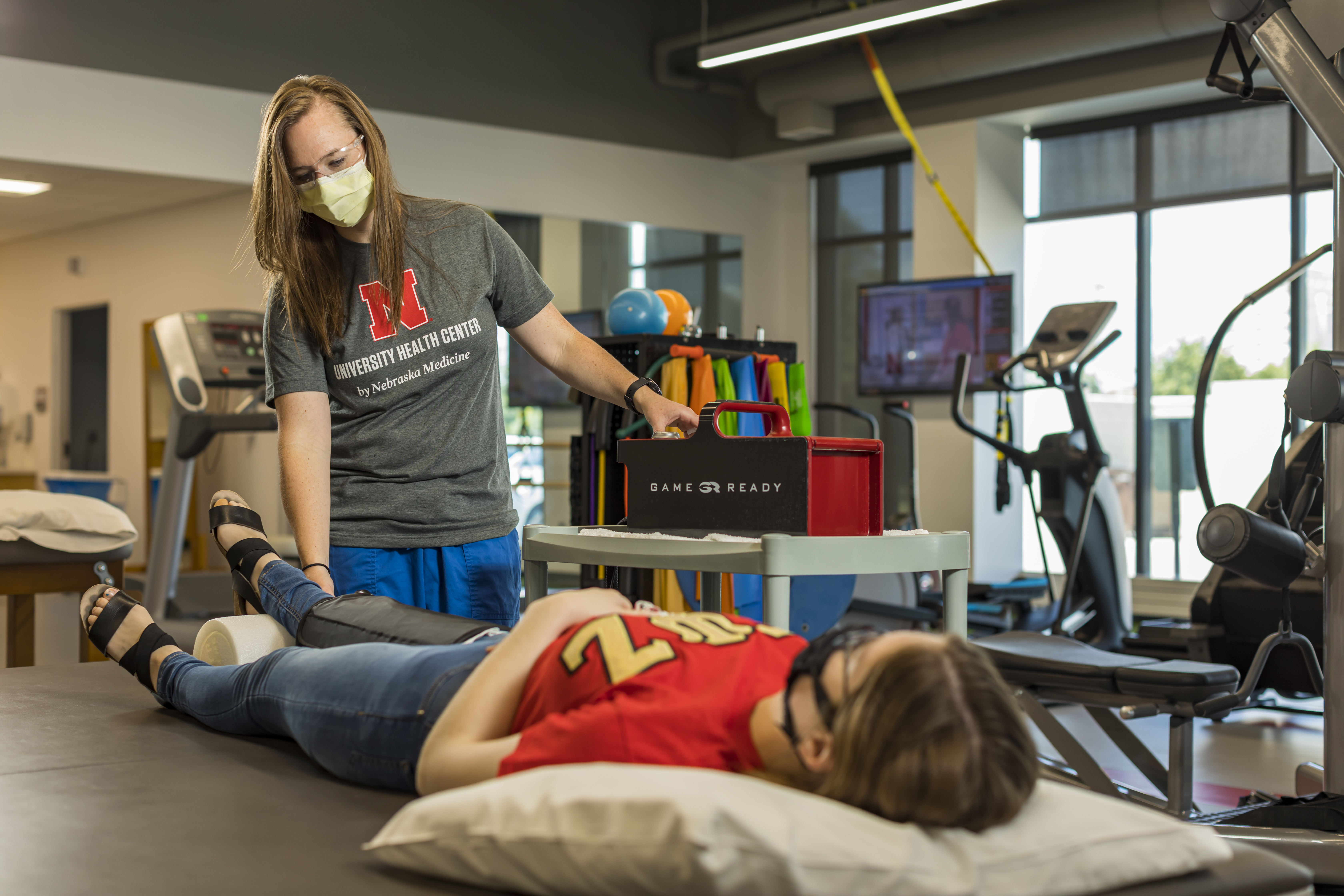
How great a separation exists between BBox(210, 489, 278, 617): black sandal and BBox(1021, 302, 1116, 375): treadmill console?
361cm

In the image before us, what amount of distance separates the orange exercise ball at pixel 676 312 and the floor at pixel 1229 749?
1.78m

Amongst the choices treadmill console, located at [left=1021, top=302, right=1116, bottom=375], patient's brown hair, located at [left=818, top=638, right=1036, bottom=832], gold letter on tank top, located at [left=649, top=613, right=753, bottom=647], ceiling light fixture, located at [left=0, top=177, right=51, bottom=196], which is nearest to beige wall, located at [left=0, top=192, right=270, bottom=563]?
ceiling light fixture, located at [left=0, top=177, right=51, bottom=196]

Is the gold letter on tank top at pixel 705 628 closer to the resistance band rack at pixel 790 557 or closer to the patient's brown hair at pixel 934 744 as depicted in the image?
the patient's brown hair at pixel 934 744

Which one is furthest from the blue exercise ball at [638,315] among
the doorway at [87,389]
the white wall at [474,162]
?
the doorway at [87,389]

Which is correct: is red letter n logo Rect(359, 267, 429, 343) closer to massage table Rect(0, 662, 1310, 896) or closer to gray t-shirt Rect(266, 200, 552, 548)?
gray t-shirt Rect(266, 200, 552, 548)

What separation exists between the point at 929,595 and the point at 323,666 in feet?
15.9

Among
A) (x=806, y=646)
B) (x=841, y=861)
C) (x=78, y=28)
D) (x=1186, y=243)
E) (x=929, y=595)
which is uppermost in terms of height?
(x=78, y=28)

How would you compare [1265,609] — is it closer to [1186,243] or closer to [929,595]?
[929,595]

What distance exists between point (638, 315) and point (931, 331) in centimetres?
367

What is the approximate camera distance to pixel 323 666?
1.60m

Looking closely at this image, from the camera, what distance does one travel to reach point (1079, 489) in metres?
5.13

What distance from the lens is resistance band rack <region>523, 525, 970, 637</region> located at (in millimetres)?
1799

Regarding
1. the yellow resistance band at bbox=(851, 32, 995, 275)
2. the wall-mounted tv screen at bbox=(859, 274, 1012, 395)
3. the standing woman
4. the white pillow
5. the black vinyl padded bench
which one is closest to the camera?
the white pillow

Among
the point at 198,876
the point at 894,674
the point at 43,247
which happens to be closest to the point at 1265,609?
the point at 894,674
